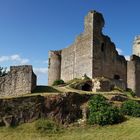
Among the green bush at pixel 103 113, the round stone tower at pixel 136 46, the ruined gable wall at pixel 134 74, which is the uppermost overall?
the round stone tower at pixel 136 46

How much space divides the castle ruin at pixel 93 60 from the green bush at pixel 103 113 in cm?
1300

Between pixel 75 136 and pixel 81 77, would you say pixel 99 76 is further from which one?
pixel 75 136

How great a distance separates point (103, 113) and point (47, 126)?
4.12 meters

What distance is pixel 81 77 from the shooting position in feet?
140

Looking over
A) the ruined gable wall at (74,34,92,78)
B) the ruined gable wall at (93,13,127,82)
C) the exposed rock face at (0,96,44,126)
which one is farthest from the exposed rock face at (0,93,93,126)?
the ruined gable wall at (93,13,127,82)

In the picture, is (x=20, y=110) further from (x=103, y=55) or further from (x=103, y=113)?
(x=103, y=55)

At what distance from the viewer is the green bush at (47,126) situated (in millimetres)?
26747

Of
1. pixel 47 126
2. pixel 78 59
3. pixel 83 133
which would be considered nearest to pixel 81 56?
A: pixel 78 59

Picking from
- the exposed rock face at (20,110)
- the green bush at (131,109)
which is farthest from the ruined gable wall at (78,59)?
the exposed rock face at (20,110)

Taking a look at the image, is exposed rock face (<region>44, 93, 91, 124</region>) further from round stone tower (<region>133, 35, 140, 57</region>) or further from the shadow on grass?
round stone tower (<region>133, 35, 140, 57</region>)

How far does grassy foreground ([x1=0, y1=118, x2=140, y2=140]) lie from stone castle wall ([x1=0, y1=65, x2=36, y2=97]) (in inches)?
197

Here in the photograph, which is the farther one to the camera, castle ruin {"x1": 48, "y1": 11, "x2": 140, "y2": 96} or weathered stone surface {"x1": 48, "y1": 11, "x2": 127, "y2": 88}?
castle ruin {"x1": 48, "y1": 11, "x2": 140, "y2": 96}

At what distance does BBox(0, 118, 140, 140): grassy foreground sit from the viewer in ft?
80.7

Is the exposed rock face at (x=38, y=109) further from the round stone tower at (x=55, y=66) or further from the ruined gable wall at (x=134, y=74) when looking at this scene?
the round stone tower at (x=55, y=66)
